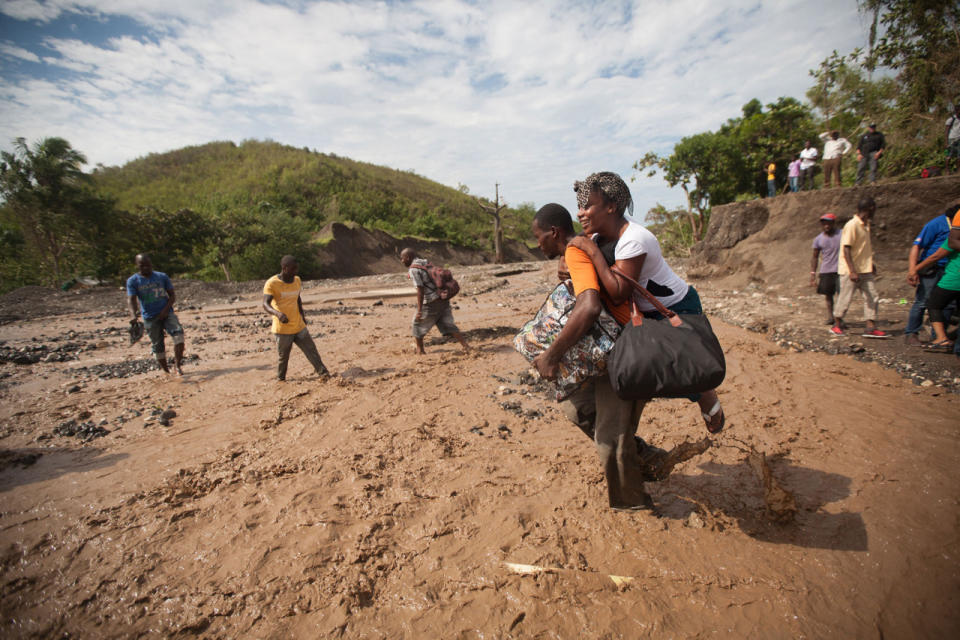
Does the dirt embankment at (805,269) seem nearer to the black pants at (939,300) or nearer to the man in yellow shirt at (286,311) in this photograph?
the black pants at (939,300)

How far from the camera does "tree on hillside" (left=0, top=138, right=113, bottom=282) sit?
17312mm

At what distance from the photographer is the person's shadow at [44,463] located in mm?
3420

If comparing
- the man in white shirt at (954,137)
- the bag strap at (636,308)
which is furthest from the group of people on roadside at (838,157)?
the bag strap at (636,308)

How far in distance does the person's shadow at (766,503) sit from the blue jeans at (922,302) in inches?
143

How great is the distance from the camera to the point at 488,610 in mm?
1943

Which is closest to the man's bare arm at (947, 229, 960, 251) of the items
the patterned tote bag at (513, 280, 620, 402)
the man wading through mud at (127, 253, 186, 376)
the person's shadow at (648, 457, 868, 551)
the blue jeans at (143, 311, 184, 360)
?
the person's shadow at (648, 457, 868, 551)

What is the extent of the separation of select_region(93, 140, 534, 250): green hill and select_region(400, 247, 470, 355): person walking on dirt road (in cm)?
2422

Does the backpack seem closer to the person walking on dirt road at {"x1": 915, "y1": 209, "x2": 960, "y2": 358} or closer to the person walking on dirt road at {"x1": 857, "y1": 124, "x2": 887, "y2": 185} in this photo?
the person walking on dirt road at {"x1": 915, "y1": 209, "x2": 960, "y2": 358}

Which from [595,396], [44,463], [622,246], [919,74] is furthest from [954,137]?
[44,463]

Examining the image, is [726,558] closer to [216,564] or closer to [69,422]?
[216,564]

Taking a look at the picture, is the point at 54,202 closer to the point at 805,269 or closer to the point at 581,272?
the point at 581,272

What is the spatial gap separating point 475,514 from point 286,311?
12.9 ft

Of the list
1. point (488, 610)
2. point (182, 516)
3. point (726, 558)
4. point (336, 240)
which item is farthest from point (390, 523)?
point (336, 240)

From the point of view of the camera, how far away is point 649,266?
6.71ft
